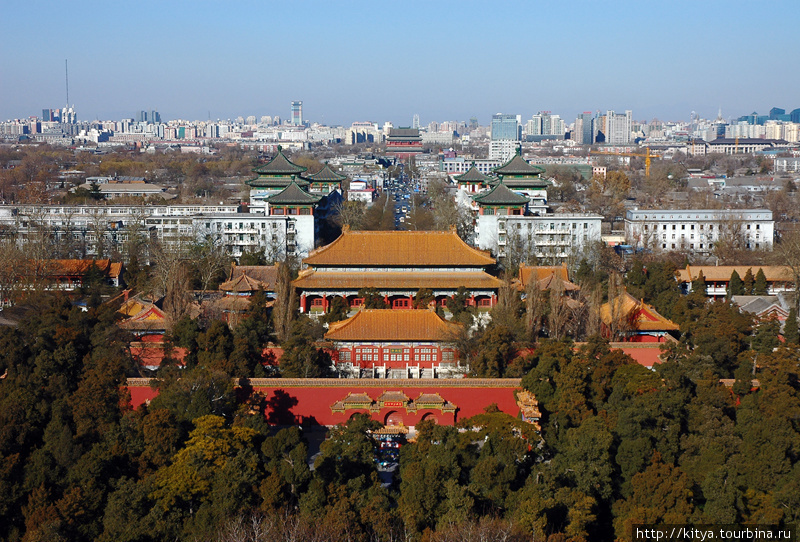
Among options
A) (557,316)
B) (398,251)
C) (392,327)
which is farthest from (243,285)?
(557,316)

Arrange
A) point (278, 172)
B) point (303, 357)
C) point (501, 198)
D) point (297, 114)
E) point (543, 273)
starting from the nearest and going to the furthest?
Result: 1. point (303, 357)
2. point (543, 273)
3. point (501, 198)
4. point (278, 172)
5. point (297, 114)

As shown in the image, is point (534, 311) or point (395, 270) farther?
point (395, 270)

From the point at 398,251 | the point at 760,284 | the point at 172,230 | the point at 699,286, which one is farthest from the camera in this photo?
the point at 172,230

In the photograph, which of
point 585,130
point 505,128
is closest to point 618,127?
point 585,130

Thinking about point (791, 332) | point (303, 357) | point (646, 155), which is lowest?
point (303, 357)

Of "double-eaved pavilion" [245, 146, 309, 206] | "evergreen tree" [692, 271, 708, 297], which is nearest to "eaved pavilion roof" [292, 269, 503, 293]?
"evergreen tree" [692, 271, 708, 297]

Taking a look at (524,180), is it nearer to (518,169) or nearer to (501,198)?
(518,169)

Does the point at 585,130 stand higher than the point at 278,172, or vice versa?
the point at 585,130

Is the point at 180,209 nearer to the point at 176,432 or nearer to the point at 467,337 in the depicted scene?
the point at 467,337
